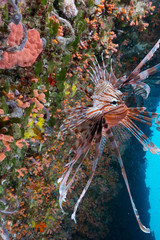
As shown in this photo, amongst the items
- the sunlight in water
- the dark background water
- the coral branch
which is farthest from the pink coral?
the sunlight in water

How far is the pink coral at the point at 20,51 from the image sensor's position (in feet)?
6.03

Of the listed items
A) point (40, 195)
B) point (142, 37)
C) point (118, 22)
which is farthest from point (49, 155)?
point (142, 37)

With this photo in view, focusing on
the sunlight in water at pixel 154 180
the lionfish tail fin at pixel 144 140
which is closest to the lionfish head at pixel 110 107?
the lionfish tail fin at pixel 144 140

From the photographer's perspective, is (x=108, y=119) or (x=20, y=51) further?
(x=108, y=119)

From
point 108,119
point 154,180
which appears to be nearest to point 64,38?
point 108,119

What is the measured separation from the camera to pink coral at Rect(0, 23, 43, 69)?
6.03 ft

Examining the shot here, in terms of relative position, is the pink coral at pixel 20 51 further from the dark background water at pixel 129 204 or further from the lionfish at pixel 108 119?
the dark background water at pixel 129 204

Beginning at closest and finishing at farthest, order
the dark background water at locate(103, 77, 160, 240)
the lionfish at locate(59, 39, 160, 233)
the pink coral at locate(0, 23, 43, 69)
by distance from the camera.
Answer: the pink coral at locate(0, 23, 43, 69) < the lionfish at locate(59, 39, 160, 233) < the dark background water at locate(103, 77, 160, 240)

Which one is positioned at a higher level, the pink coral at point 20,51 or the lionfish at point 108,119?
the pink coral at point 20,51

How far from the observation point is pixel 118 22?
5.18 meters

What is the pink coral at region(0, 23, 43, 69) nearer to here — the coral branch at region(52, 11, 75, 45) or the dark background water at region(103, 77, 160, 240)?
the coral branch at region(52, 11, 75, 45)

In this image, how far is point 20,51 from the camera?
6.35 ft

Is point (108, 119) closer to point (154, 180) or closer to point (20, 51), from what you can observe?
point (20, 51)

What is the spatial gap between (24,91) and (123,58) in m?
5.43
